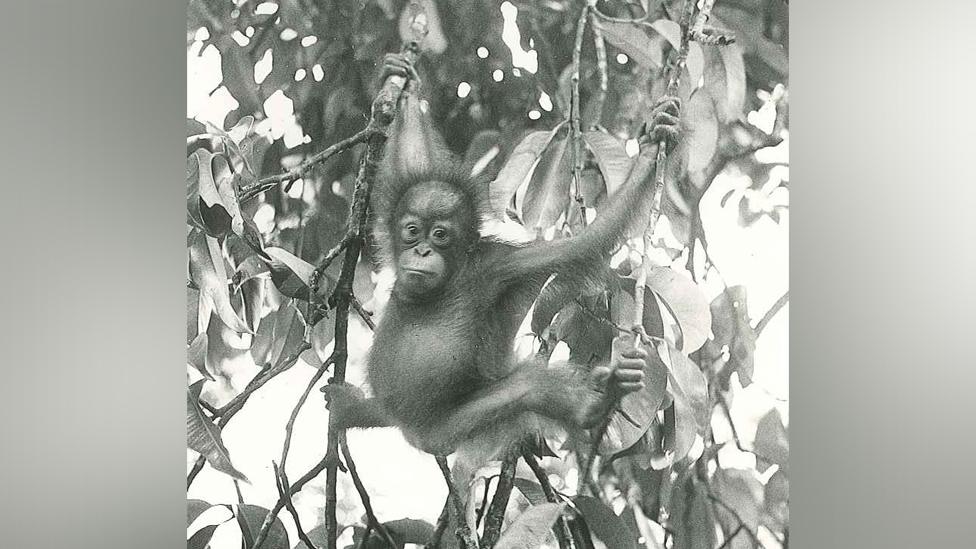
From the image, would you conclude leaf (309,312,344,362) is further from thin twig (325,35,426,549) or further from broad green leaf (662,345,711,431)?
broad green leaf (662,345,711,431)

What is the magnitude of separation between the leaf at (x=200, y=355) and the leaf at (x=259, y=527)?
216mm

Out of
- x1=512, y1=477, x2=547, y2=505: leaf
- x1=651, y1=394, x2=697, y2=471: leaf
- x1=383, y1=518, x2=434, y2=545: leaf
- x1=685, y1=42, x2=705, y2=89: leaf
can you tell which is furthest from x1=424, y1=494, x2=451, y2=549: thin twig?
x1=685, y1=42, x2=705, y2=89: leaf

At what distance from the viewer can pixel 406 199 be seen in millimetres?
1332

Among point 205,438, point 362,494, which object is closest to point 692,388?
point 362,494

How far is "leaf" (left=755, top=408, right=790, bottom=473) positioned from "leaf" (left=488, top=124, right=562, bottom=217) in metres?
0.52

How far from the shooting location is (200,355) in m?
1.36

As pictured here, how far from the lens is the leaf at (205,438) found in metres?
1.35

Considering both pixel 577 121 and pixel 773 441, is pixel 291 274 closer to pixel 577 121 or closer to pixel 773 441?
pixel 577 121

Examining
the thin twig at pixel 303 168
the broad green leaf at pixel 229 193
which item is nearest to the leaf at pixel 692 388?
the thin twig at pixel 303 168

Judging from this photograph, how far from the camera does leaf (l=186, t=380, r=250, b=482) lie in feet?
4.42

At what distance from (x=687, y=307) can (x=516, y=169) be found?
0.34m

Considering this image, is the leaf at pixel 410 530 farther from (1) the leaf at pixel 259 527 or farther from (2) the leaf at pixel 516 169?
(2) the leaf at pixel 516 169
